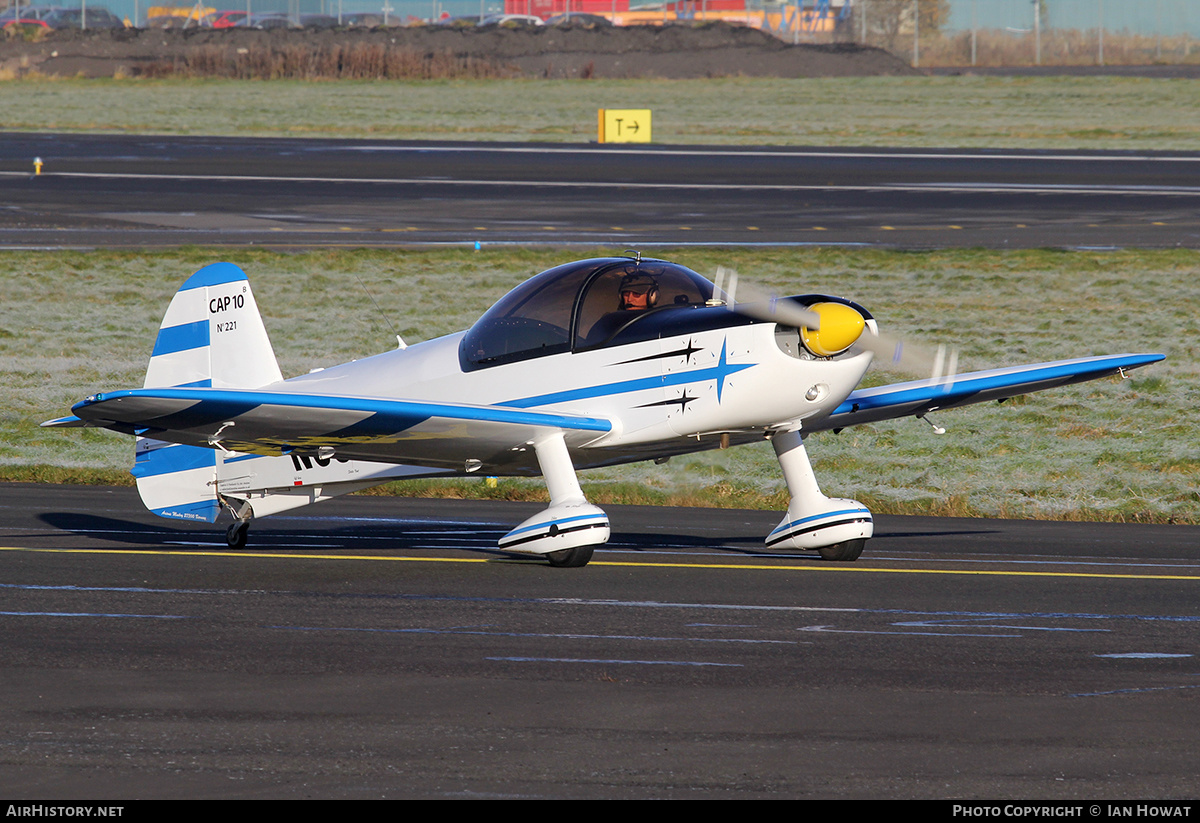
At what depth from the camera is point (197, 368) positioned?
13062 mm

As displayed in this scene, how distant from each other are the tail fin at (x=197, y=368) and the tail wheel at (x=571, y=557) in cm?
308

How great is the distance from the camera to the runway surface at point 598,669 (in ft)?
22.2

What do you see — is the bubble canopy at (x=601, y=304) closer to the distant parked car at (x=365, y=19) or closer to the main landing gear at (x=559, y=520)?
the main landing gear at (x=559, y=520)

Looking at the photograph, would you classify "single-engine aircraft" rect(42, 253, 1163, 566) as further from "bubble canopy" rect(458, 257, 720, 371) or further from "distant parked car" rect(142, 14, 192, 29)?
"distant parked car" rect(142, 14, 192, 29)

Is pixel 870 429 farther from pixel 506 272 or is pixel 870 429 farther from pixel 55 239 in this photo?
pixel 55 239

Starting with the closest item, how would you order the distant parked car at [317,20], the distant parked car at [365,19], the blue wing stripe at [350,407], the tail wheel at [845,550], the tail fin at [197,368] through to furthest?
the blue wing stripe at [350,407]
the tail wheel at [845,550]
the tail fin at [197,368]
the distant parked car at [317,20]
the distant parked car at [365,19]

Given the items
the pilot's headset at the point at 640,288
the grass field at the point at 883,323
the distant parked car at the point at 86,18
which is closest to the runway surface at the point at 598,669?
the pilot's headset at the point at 640,288

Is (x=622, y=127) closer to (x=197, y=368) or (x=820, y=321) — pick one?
(x=197, y=368)

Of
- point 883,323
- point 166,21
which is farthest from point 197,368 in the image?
point 166,21

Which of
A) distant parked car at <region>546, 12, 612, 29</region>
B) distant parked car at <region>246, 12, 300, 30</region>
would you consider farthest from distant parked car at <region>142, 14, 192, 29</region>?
distant parked car at <region>546, 12, 612, 29</region>

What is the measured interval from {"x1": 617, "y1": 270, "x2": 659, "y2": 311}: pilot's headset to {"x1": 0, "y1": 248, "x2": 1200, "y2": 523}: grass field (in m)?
5.74

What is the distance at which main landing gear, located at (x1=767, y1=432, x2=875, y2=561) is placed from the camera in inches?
472

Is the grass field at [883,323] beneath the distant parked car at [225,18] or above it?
beneath

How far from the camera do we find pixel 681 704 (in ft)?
26.0
